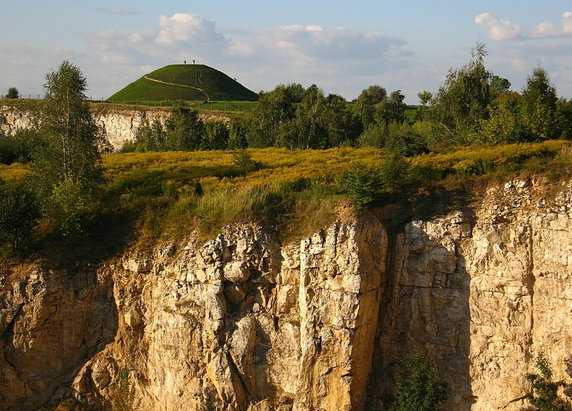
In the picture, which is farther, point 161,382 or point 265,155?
point 265,155

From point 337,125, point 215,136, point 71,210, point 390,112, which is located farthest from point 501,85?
point 71,210

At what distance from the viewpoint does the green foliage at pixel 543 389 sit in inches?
791

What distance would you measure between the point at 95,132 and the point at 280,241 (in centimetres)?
1151

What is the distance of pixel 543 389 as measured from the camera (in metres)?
20.2

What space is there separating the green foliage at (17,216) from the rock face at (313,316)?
1.49 metres

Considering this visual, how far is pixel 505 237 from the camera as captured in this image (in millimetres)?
22109

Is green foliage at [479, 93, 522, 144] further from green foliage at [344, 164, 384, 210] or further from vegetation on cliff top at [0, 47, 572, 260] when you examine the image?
green foliage at [344, 164, 384, 210]

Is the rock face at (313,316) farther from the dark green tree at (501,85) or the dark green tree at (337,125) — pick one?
the dark green tree at (501,85)

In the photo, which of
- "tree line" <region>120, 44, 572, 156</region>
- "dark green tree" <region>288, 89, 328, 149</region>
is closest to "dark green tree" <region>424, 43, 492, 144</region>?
"tree line" <region>120, 44, 572, 156</region>

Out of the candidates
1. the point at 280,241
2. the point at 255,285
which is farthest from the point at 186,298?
the point at 280,241

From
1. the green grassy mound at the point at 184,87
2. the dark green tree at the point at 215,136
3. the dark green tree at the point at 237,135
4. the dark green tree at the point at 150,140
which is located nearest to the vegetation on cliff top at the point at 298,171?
the dark green tree at the point at 150,140

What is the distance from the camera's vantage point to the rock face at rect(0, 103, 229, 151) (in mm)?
65312

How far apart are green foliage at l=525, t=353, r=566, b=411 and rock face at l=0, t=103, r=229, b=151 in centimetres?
4753

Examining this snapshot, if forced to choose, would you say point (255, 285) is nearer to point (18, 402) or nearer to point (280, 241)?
point (280, 241)
